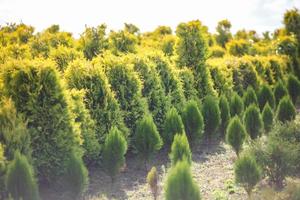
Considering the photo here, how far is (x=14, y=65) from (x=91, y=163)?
3.36 metres

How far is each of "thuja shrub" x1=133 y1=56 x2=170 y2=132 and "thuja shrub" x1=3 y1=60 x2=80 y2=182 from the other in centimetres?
367

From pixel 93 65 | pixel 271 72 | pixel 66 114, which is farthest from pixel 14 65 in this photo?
pixel 271 72

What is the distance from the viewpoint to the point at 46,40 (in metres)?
16.6

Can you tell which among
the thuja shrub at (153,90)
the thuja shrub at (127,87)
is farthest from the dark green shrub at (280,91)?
the thuja shrub at (127,87)

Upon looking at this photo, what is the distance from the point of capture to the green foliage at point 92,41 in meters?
16.1

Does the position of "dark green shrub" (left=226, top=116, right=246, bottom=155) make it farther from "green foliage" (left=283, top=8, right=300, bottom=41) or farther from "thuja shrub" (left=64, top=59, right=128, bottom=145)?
"green foliage" (left=283, top=8, right=300, bottom=41)

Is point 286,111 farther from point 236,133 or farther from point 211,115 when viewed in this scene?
point 236,133

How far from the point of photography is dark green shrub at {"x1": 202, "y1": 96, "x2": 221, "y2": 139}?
12344mm

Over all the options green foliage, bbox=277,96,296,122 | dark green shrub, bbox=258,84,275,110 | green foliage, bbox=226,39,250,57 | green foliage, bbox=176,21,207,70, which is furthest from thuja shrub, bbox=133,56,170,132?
green foliage, bbox=226,39,250,57

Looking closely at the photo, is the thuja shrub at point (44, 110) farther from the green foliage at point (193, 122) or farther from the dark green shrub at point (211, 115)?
the dark green shrub at point (211, 115)

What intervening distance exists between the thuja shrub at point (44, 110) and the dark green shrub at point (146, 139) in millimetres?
1837

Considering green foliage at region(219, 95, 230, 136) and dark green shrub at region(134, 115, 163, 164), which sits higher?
green foliage at region(219, 95, 230, 136)

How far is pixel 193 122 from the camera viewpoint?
11.3 metres

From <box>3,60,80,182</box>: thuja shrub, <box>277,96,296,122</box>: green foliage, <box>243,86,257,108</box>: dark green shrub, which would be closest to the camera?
<box>3,60,80,182</box>: thuja shrub
